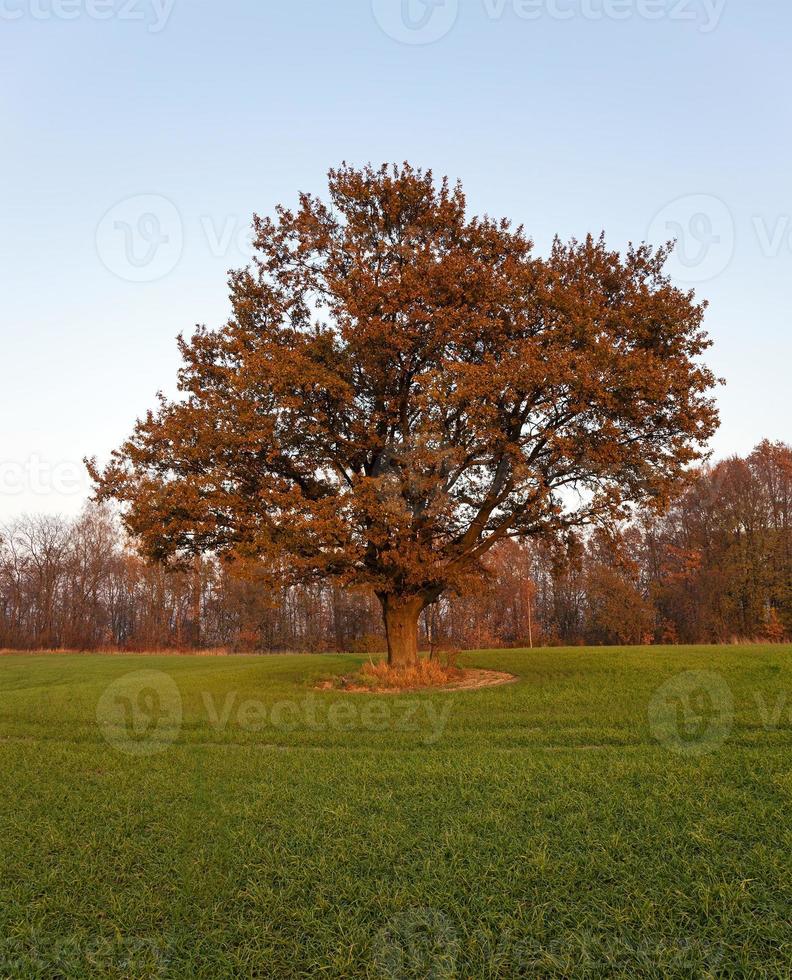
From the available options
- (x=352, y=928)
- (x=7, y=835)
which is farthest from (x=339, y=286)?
(x=352, y=928)

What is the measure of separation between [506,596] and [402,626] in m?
44.5

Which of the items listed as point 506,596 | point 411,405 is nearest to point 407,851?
point 411,405

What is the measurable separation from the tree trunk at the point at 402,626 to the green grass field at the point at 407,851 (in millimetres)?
7204

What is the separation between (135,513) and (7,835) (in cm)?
1119

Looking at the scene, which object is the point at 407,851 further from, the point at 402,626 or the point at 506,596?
the point at 506,596

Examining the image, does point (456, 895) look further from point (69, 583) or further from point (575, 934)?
point (69, 583)

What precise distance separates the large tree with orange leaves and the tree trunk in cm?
5

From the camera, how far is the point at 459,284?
609 inches

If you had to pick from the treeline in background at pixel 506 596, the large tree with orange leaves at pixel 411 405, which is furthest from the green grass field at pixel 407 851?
the treeline in background at pixel 506 596

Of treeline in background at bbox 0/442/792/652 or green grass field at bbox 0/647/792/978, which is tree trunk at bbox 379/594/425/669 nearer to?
green grass field at bbox 0/647/792/978

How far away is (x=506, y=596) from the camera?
61031 millimetres

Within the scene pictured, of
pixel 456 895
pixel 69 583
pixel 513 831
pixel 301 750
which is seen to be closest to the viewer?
pixel 456 895

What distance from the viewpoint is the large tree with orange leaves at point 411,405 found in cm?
1516

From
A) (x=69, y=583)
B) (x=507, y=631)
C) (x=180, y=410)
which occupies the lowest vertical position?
(x=507, y=631)
